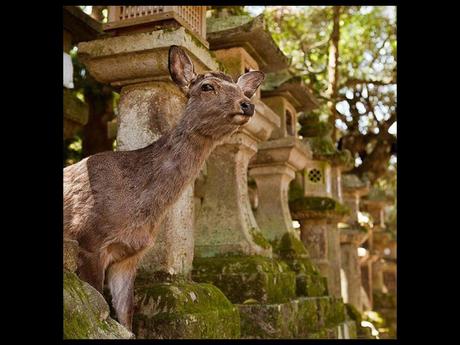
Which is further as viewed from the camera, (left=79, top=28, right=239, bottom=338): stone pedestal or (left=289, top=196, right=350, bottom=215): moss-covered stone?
(left=289, top=196, right=350, bottom=215): moss-covered stone

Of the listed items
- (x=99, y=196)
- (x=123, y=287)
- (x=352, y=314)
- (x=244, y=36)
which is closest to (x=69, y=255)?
(x=99, y=196)

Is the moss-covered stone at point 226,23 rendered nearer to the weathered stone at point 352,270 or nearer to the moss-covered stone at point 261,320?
the moss-covered stone at point 261,320

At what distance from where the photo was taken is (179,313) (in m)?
4.06

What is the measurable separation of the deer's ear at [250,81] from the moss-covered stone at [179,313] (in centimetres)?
152

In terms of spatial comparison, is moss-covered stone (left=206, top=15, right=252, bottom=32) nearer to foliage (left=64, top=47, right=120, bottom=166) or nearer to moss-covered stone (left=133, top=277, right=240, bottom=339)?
moss-covered stone (left=133, top=277, right=240, bottom=339)

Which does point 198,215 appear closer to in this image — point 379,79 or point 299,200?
point 299,200

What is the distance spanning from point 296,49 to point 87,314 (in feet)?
41.3

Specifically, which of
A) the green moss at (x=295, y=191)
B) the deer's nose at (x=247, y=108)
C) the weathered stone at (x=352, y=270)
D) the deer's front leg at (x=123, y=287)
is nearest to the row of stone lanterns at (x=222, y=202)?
the deer's front leg at (x=123, y=287)

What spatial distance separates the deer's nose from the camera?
3.72 m

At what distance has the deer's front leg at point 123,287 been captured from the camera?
12.8 ft

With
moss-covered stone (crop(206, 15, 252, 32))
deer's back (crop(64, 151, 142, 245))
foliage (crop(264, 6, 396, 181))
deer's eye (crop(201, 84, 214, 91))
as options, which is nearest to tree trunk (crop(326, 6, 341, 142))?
foliage (crop(264, 6, 396, 181))

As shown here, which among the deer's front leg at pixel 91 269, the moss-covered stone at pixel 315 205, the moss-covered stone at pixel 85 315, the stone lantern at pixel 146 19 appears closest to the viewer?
the moss-covered stone at pixel 85 315

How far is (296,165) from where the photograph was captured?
311 inches
